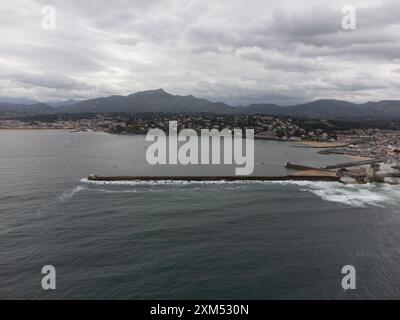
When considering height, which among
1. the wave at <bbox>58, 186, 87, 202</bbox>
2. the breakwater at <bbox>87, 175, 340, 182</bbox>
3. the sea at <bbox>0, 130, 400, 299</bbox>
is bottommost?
the sea at <bbox>0, 130, 400, 299</bbox>

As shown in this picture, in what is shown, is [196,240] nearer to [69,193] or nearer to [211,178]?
[69,193]

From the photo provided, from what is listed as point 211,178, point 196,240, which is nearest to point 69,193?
point 211,178

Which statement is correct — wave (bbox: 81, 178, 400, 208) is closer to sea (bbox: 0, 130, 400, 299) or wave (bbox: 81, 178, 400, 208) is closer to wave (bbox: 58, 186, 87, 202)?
sea (bbox: 0, 130, 400, 299)

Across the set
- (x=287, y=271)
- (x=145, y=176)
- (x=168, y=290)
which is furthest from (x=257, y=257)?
(x=145, y=176)

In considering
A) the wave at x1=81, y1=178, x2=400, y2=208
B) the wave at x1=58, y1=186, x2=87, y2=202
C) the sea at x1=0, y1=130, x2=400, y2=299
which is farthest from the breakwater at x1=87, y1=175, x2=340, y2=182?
the wave at x1=58, y1=186, x2=87, y2=202
